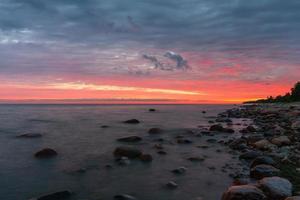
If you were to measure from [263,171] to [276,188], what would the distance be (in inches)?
98.2

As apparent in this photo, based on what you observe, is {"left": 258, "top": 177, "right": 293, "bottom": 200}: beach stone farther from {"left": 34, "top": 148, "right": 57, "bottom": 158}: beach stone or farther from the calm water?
{"left": 34, "top": 148, "right": 57, "bottom": 158}: beach stone

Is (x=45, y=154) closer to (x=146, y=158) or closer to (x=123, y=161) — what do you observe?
(x=123, y=161)

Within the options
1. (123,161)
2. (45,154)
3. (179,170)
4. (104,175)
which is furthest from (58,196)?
(45,154)

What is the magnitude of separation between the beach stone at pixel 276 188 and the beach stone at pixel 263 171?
1.76m

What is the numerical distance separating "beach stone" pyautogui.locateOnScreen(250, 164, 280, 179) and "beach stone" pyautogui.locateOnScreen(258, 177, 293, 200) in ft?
5.76

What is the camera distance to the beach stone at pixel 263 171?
1174 centimetres

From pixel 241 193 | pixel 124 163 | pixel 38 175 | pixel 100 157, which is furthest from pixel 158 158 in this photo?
pixel 241 193

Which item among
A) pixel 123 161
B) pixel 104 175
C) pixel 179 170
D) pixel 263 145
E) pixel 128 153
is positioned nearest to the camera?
pixel 104 175

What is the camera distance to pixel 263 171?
39.1 ft

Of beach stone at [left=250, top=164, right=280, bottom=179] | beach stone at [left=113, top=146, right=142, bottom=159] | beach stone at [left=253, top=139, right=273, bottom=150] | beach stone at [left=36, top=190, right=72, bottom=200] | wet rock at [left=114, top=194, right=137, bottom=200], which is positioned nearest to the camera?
beach stone at [left=36, top=190, right=72, bottom=200]

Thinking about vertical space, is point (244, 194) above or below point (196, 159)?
above

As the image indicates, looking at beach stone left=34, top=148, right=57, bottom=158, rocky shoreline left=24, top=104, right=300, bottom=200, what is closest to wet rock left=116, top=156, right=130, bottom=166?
rocky shoreline left=24, top=104, right=300, bottom=200

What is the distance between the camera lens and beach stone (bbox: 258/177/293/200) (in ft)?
30.3

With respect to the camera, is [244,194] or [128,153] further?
[128,153]
